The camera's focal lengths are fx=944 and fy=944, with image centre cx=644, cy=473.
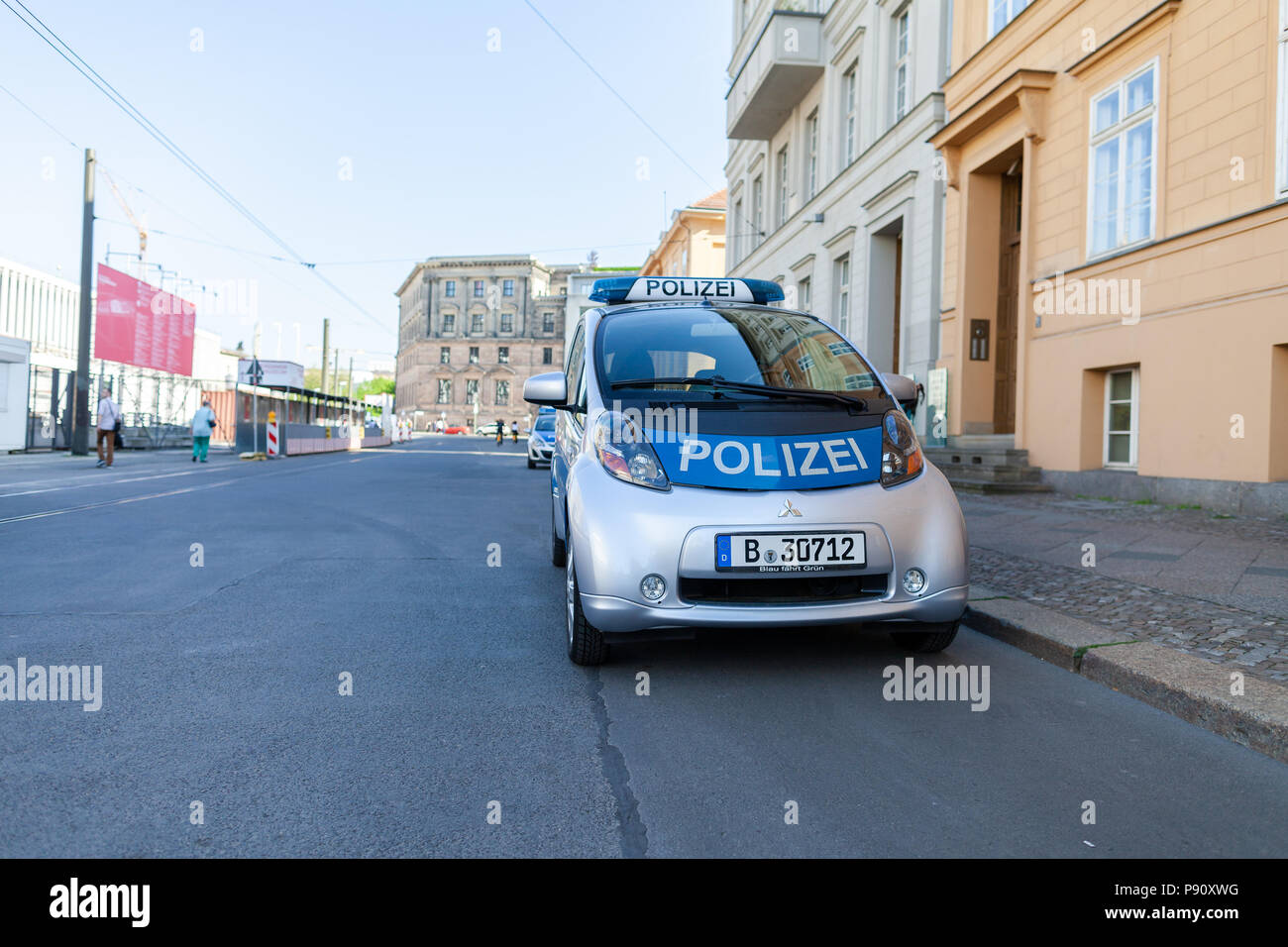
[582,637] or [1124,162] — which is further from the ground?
[1124,162]

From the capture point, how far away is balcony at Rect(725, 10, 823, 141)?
2123cm

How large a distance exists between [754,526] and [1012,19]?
12.4m

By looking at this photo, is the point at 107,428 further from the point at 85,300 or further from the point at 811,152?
the point at 811,152

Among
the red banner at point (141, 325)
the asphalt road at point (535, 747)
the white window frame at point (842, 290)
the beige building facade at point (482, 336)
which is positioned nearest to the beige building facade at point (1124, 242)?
the white window frame at point (842, 290)

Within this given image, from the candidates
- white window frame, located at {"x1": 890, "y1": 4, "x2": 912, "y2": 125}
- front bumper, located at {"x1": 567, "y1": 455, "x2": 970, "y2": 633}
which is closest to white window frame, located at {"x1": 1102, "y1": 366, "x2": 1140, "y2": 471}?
white window frame, located at {"x1": 890, "y1": 4, "x2": 912, "y2": 125}

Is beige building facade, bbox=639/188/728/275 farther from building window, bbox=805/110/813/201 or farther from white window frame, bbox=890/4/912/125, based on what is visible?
white window frame, bbox=890/4/912/125

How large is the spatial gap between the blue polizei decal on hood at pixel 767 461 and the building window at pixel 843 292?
653 inches

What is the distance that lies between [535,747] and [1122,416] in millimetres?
10610

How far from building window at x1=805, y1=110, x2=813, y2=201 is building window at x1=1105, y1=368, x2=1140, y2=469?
1261 centimetres

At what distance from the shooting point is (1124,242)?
11.1m

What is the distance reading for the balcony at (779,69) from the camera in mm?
21234
